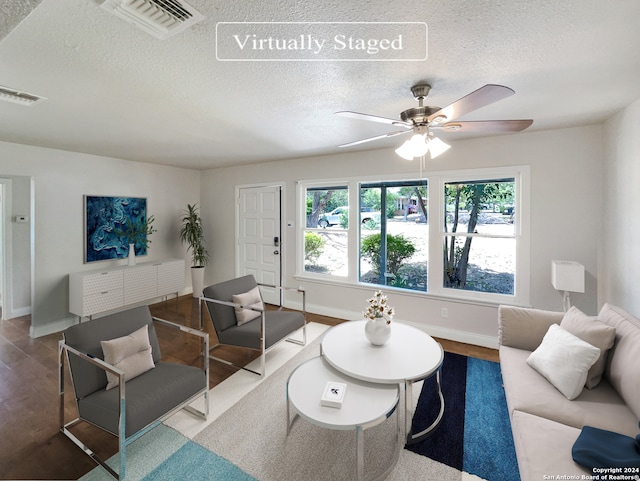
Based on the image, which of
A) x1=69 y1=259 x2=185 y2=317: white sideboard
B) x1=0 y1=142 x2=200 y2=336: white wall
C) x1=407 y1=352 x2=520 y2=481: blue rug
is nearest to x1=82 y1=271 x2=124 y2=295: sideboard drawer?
x1=69 y1=259 x2=185 y2=317: white sideboard

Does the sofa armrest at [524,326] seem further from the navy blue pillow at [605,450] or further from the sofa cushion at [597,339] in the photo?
the navy blue pillow at [605,450]

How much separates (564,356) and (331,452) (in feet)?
5.28

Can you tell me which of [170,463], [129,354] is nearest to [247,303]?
[129,354]

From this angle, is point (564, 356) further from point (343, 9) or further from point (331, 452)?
point (343, 9)

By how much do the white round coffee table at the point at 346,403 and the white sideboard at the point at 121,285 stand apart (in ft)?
11.1

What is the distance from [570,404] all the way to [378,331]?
47.2 inches

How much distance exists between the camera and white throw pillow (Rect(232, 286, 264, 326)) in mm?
3035

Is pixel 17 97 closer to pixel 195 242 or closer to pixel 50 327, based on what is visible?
pixel 50 327

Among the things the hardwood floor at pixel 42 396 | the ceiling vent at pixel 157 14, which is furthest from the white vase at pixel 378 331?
the ceiling vent at pixel 157 14

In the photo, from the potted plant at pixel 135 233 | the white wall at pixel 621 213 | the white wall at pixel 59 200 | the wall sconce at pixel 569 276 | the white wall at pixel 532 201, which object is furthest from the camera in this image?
the potted plant at pixel 135 233

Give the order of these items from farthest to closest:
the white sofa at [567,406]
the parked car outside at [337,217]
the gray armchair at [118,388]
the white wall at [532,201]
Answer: the parked car outside at [337,217] → the white wall at [532,201] → the gray armchair at [118,388] → the white sofa at [567,406]

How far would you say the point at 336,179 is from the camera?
432cm

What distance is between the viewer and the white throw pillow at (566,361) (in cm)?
177

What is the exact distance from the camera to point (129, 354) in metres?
2.03
